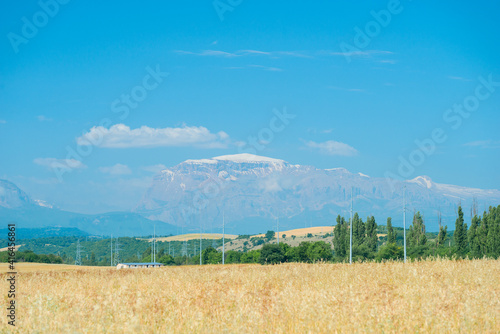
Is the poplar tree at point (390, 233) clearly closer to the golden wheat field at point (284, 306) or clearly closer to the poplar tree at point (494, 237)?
the poplar tree at point (494, 237)

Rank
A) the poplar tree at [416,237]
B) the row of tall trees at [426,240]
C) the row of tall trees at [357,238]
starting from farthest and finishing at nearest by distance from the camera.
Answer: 1. the poplar tree at [416,237]
2. the row of tall trees at [357,238]
3. the row of tall trees at [426,240]

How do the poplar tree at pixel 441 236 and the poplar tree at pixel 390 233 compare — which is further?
the poplar tree at pixel 390 233

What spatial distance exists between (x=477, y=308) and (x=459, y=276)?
255 inches

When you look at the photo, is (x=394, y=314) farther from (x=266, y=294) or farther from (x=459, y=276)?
(x=459, y=276)

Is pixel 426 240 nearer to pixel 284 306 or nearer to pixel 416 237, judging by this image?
pixel 416 237

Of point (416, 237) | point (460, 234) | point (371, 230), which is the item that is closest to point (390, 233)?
point (371, 230)

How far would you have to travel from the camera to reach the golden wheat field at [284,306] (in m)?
12.4

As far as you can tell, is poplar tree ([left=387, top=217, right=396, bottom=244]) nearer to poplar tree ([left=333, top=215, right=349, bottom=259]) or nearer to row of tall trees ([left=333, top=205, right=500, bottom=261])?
row of tall trees ([left=333, top=205, right=500, bottom=261])

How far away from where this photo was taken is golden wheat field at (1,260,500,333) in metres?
12.4

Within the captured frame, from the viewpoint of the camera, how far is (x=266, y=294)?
18047mm

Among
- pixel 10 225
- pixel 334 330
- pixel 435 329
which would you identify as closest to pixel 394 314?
pixel 435 329

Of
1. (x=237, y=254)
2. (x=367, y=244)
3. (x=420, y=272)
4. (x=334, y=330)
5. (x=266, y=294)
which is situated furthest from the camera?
(x=237, y=254)

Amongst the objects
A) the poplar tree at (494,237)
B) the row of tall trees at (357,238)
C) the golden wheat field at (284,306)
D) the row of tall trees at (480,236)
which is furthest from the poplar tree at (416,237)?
the golden wheat field at (284,306)

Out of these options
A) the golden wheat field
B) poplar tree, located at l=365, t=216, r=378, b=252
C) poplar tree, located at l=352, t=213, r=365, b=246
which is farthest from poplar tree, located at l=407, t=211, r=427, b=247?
the golden wheat field
